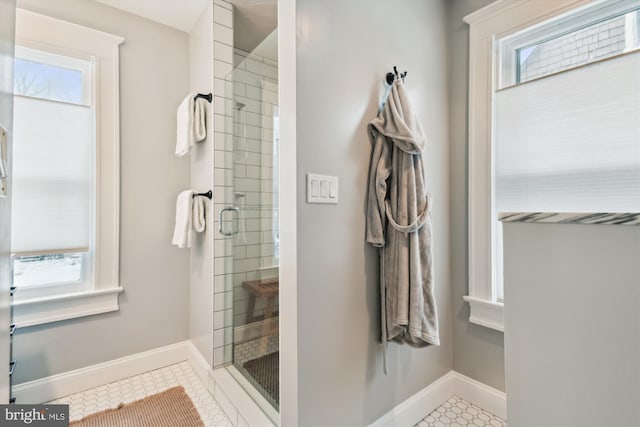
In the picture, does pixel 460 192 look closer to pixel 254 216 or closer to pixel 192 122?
pixel 254 216

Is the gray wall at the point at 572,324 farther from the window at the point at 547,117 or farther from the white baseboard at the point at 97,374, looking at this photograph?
the white baseboard at the point at 97,374

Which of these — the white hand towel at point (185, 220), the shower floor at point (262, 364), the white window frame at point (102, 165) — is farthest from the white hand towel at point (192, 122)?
the shower floor at point (262, 364)

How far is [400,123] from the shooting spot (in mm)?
1195

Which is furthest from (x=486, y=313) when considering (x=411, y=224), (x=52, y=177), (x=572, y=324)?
(x=52, y=177)

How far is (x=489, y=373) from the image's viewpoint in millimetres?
1551

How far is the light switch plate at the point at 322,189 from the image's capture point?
3.58 ft

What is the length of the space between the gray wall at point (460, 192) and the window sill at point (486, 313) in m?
0.05

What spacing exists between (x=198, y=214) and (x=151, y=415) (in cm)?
115

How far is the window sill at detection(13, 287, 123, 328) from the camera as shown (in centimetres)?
161

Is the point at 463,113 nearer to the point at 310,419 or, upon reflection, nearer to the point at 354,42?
the point at 354,42

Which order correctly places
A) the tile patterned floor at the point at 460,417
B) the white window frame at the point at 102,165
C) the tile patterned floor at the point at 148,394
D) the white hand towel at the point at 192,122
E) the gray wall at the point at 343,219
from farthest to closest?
1. the white hand towel at the point at 192,122
2. the white window frame at the point at 102,165
3. the tile patterned floor at the point at 148,394
4. the tile patterned floor at the point at 460,417
5. the gray wall at the point at 343,219

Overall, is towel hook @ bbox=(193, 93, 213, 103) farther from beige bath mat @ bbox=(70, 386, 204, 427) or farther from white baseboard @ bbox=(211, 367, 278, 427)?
beige bath mat @ bbox=(70, 386, 204, 427)

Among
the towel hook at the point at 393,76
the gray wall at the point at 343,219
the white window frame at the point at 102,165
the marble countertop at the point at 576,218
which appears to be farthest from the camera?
the white window frame at the point at 102,165

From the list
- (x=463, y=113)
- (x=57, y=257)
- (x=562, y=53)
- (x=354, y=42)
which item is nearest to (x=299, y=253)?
(x=354, y=42)
